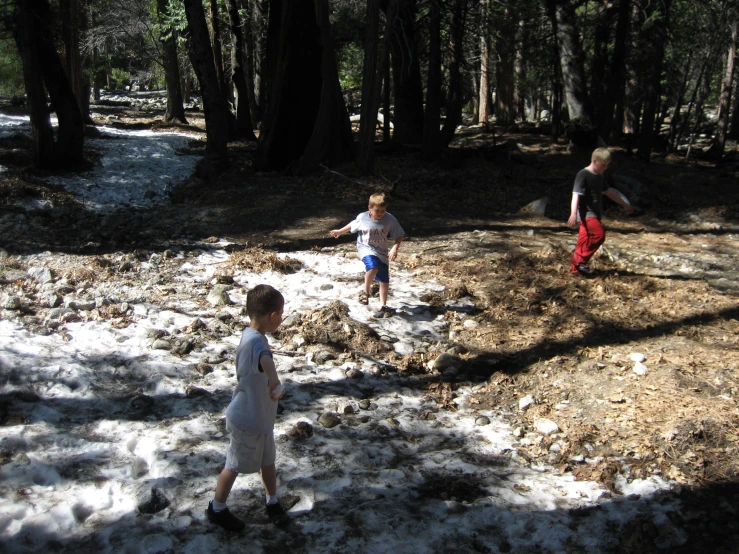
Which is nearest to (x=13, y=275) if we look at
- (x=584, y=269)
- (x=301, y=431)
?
(x=301, y=431)

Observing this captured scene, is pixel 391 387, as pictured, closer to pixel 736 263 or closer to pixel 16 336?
pixel 16 336

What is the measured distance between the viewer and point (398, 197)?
12602mm

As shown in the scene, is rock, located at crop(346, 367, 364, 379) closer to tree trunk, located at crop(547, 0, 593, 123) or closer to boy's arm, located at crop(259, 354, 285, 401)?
boy's arm, located at crop(259, 354, 285, 401)

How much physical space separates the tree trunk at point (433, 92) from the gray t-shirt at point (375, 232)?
348 inches

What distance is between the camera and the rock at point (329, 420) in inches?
197

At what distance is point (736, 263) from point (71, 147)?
1253 cm

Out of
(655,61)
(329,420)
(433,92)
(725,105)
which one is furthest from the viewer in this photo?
(725,105)

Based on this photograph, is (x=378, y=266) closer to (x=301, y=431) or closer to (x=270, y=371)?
(x=301, y=431)

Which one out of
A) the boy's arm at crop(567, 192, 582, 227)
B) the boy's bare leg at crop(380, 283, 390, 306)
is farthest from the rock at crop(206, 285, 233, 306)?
the boy's arm at crop(567, 192, 582, 227)

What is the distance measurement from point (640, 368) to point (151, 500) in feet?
14.0

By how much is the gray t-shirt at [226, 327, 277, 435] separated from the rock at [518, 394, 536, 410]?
2.65 m

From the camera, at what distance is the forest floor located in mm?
4723

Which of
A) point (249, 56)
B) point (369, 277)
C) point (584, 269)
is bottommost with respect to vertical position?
point (584, 269)

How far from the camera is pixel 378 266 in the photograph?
23.1 feet
